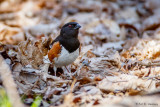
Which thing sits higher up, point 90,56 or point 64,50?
point 64,50

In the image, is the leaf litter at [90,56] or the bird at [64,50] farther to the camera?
the bird at [64,50]

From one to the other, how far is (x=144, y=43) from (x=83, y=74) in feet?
6.74

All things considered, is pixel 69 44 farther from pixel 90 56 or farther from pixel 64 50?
pixel 90 56

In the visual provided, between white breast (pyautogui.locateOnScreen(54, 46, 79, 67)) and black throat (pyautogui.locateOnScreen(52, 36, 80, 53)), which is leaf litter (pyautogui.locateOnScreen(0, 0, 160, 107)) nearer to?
white breast (pyautogui.locateOnScreen(54, 46, 79, 67))

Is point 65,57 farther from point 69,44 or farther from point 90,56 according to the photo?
point 90,56

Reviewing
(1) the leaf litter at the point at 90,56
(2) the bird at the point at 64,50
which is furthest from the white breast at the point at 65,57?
(1) the leaf litter at the point at 90,56

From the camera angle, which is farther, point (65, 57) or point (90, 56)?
point (90, 56)

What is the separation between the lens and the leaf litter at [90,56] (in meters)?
3.05

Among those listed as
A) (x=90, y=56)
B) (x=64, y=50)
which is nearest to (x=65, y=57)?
(x=64, y=50)

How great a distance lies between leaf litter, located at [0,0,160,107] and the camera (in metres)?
3.05

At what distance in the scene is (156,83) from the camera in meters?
3.32

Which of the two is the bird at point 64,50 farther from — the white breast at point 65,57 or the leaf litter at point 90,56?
the leaf litter at point 90,56

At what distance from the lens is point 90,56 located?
467 centimetres

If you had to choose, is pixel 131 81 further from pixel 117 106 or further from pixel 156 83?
pixel 117 106
